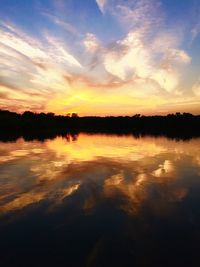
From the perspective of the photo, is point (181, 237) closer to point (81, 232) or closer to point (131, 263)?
point (131, 263)

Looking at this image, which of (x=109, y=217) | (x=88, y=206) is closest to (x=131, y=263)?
(x=109, y=217)

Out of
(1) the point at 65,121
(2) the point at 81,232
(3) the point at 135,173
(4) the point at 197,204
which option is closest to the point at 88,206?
(2) the point at 81,232

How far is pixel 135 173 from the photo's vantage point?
18312 millimetres

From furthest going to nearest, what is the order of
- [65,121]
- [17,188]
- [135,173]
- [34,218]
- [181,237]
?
[65,121]
[135,173]
[17,188]
[34,218]
[181,237]

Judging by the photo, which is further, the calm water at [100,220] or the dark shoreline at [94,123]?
the dark shoreline at [94,123]

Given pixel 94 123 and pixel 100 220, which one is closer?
pixel 100 220

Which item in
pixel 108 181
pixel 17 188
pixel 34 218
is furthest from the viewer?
pixel 108 181

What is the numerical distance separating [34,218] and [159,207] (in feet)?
18.3

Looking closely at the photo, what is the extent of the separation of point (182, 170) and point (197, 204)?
26.9 feet

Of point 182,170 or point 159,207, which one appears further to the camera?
point 182,170

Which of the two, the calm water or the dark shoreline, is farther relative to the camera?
the dark shoreline

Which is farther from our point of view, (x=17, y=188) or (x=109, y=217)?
(x=17, y=188)

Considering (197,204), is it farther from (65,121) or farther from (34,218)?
(65,121)

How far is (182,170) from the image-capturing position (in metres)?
19.3
